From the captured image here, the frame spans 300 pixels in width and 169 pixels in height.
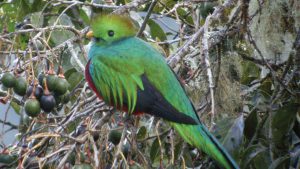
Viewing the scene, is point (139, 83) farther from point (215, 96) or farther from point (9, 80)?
point (9, 80)

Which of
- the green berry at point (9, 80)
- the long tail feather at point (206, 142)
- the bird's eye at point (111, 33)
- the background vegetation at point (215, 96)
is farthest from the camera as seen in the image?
the bird's eye at point (111, 33)

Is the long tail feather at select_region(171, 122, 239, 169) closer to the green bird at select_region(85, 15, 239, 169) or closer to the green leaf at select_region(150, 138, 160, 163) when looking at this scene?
the green bird at select_region(85, 15, 239, 169)

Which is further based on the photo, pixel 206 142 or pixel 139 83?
pixel 139 83

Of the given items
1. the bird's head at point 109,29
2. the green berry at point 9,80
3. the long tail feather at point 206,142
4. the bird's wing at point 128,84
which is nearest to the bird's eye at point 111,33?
the bird's head at point 109,29

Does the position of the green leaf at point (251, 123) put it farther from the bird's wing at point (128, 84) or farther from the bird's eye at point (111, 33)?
the bird's eye at point (111, 33)

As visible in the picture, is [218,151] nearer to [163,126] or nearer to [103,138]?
[103,138]

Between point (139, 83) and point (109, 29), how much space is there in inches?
11.5

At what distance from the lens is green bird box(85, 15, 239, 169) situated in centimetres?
215

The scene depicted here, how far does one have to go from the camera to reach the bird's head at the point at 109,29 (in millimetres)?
2416

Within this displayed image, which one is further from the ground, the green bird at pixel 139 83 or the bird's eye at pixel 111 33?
the bird's eye at pixel 111 33

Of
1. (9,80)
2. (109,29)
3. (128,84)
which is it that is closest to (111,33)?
(109,29)

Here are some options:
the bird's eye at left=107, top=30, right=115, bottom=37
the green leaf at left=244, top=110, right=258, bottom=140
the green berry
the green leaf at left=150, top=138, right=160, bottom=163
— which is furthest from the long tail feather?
the green berry

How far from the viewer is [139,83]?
7.44 ft

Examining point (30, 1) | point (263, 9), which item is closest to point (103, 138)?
point (263, 9)
